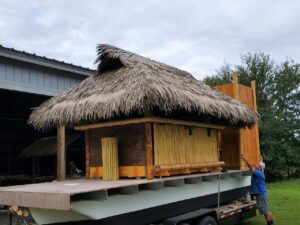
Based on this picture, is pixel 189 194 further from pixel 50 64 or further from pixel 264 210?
pixel 50 64

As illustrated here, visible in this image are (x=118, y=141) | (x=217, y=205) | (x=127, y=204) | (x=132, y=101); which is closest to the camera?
(x=127, y=204)

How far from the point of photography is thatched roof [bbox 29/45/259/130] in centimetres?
763

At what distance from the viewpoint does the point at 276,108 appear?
29391 mm

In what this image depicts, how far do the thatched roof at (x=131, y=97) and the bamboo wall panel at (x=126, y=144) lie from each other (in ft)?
0.93

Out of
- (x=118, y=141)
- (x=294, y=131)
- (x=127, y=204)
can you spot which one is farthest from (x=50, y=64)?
(x=294, y=131)

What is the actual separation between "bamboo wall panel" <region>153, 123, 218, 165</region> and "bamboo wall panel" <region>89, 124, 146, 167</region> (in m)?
0.27

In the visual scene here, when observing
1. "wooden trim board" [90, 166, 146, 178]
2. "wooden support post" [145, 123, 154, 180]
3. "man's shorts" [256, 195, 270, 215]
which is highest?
"wooden support post" [145, 123, 154, 180]

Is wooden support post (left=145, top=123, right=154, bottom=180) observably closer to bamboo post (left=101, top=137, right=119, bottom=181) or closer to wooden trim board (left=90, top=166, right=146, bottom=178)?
wooden trim board (left=90, top=166, right=146, bottom=178)

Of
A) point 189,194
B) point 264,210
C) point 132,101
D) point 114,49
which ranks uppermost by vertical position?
point 114,49

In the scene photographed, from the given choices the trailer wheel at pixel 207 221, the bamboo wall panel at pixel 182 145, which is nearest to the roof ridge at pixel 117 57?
the bamboo wall panel at pixel 182 145

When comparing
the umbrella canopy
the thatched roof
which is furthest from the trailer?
the umbrella canopy

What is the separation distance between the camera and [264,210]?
1034 cm

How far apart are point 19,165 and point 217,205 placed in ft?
53.1

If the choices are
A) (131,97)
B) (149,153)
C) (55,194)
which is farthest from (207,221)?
(55,194)
